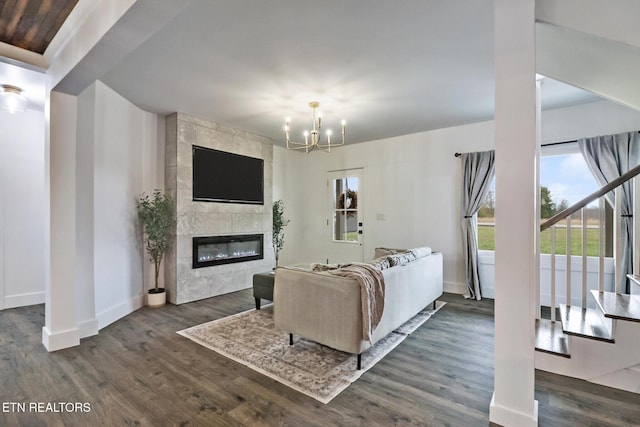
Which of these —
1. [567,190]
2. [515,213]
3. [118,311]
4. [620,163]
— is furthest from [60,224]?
[620,163]

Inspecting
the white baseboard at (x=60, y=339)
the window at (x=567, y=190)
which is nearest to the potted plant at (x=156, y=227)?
the white baseboard at (x=60, y=339)

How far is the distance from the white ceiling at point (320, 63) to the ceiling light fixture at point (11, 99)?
105 centimetres

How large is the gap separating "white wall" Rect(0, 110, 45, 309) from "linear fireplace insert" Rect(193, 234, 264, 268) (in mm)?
2316

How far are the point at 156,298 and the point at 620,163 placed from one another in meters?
6.24

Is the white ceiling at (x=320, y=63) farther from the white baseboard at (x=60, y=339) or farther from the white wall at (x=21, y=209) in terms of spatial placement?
the white baseboard at (x=60, y=339)

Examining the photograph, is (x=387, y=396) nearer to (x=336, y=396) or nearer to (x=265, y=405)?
(x=336, y=396)

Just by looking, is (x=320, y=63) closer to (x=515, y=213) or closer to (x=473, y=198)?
(x=515, y=213)

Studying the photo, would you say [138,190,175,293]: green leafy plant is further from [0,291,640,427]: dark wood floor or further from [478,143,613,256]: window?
[478,143,613,256]: window

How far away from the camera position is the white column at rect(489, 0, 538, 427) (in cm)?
168

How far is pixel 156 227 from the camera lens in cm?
395

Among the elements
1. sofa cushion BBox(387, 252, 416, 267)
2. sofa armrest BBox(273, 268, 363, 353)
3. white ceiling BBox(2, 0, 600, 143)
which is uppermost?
white ceiling BBox(2, 0, 600, 143)

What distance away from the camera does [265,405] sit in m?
1.97

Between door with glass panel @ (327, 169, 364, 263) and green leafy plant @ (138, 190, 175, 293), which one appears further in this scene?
door with glass panel @ (327, 169, 364, 263)

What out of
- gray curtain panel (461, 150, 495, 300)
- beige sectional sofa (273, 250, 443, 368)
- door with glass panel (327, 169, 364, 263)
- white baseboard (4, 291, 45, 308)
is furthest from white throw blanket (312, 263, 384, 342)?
white baseboard (4, 291, 45, 308)
